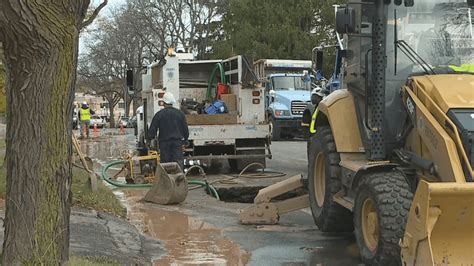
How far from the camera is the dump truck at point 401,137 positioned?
5109 millimetres

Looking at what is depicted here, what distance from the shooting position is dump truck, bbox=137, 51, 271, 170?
14094mm

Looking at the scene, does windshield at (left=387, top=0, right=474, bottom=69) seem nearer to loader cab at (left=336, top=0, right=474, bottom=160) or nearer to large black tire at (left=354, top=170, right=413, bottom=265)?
loader cab at (left=336, top=0, right=474, bottom=160)

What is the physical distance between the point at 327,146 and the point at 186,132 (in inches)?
199

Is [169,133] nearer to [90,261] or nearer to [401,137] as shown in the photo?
[401,137]

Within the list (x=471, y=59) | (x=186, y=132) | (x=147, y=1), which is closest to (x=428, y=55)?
(x=471, y=59)

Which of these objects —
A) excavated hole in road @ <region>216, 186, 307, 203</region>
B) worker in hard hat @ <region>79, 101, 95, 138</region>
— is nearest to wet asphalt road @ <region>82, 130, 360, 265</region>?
excavated hole in road @ <region>216, 186, 307, 203</region>

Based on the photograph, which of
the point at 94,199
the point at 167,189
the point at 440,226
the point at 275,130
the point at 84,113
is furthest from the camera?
the point at 84,113

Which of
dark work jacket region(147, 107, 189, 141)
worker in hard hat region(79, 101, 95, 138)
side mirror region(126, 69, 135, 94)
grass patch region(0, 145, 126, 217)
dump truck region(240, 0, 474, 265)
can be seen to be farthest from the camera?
worker in hard hat region(79, 101, 95, 138)

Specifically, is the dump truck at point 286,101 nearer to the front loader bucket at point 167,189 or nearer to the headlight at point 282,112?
the headlight at point 282,112

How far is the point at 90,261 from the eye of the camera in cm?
561

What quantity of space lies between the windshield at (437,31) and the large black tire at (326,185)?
1.51 meters

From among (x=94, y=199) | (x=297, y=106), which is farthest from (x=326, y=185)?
(x=297, y=106)

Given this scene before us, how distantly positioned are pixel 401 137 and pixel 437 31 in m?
1.19

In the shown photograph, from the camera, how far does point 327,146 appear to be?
7.64 meters
